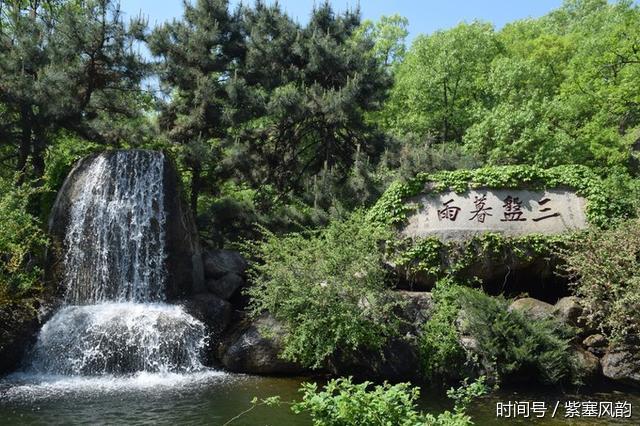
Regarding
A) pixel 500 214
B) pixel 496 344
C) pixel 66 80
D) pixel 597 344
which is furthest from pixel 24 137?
pixel 597 344

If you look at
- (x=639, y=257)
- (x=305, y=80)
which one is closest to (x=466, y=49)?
(x=305, y=80)

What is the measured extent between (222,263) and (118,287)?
8.42 feet

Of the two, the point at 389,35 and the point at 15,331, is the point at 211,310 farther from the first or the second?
the point at 389,35

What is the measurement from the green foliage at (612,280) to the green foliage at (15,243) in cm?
1050

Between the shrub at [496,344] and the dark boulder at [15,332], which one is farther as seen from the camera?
the dark boulder at [15,332]

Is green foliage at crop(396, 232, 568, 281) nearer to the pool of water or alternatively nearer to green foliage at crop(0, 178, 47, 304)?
the pool of water

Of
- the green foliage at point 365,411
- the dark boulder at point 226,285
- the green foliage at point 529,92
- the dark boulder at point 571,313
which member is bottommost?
the green foliage at point 365,411

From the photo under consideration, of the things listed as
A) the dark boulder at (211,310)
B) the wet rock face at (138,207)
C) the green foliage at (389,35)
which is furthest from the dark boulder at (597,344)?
the green foliage at (389,35)

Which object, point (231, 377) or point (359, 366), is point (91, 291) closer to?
point (231, 377)

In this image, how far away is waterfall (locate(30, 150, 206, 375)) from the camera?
430 inches

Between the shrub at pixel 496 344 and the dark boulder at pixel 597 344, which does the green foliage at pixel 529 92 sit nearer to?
the dark boulder at pixel 597 344

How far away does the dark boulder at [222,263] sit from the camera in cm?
1434

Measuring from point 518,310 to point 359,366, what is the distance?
2.95m

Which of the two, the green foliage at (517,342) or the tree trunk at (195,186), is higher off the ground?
the tree trunk at (195,186)
